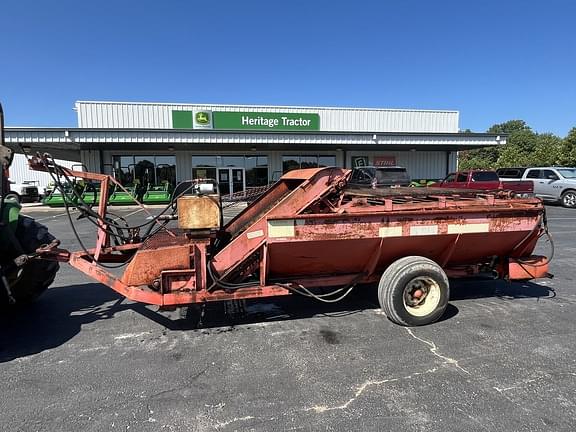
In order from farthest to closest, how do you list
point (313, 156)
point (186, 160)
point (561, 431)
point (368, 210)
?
1. point (313, 156)
2. point (186, 160)
3. point (368, 210)
4. point (561, 431)

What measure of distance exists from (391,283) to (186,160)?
21952 mm

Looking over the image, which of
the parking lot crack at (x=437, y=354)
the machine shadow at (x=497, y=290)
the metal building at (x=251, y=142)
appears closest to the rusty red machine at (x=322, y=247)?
the parking lot crack at (x=437, y=354)

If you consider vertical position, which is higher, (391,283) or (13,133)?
(13,133)

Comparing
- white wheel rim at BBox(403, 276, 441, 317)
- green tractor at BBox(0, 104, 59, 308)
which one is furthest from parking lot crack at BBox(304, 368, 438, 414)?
green tractor at BBox(0, 104, 59, 308)

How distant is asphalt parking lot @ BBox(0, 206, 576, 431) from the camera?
105 inches

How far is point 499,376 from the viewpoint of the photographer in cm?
318

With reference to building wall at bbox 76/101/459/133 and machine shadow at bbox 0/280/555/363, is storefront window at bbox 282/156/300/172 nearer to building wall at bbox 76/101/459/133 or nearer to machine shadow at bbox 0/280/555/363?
building wall at bbox 76/101/459/133

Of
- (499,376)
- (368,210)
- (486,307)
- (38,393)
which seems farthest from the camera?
(486,307)

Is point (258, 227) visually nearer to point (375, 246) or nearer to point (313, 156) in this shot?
point (375, 246)

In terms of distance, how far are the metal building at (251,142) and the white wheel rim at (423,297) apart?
16.7 metres

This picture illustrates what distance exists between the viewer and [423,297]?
4.30 m

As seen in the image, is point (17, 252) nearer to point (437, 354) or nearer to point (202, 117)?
point (437, 354)

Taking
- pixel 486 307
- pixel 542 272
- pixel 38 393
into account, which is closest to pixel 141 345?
pixel 38 393

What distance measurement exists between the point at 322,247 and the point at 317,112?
76.5 feet
